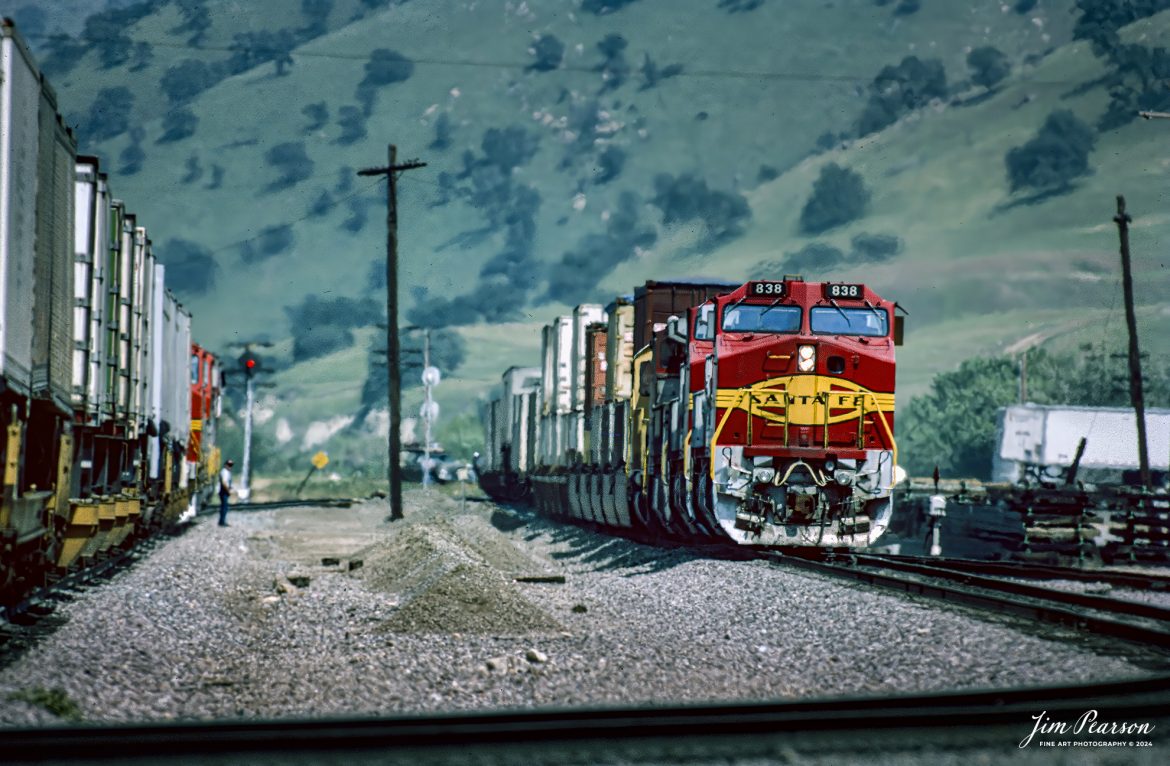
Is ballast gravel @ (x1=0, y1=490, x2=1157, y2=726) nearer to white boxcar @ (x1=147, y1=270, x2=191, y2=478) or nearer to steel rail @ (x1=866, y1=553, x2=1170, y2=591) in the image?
white boxcar @ (x1=147, y1=270, x2=191, y2=478)

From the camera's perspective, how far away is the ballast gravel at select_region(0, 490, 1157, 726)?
8938 millimetres

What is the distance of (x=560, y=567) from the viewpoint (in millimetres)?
22797

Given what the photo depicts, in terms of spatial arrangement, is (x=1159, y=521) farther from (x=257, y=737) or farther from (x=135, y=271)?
(x=257, y=737)

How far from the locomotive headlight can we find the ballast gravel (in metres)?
2.83

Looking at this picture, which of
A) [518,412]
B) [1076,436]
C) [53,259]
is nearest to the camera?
[53,259]

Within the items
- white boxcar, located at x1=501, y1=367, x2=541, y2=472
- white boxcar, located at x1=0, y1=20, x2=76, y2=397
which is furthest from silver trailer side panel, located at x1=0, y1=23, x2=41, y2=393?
white boxcar, located at x1=501, y1=367, x2=541, y2=472

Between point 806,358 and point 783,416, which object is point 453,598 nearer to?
point 783,416

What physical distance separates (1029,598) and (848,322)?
615cm

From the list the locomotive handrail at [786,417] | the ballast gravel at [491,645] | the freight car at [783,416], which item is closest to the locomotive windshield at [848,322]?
the freight car at [783,416]

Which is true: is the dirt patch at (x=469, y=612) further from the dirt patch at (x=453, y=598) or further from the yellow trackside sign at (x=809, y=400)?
the yellow trackside sign at (x=809, y=400)

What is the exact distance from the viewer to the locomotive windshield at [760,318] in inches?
774

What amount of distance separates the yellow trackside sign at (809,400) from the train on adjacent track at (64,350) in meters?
8.34

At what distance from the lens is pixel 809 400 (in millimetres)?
19312

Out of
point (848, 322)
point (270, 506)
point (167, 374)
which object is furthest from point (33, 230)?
point (270, 506)
